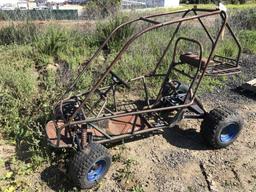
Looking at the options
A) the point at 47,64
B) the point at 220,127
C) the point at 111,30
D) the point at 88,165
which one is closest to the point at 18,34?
the point at 47,64

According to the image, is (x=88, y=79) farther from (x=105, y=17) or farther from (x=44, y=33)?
(x=105, y=17)

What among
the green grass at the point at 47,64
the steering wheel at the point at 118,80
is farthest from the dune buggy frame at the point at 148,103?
the green grass at the point at 47,64

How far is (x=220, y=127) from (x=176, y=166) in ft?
2.17

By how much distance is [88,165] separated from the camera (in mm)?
3412

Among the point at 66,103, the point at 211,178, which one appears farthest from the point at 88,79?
the point at 211,178

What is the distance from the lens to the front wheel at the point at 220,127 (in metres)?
4.08

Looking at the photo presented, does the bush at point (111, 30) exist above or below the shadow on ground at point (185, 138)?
above

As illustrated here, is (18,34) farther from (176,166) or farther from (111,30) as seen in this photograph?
(176,166)

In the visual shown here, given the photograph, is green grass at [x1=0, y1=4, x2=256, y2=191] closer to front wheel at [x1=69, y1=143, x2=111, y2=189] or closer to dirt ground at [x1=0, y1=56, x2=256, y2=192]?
dirt ground at [x1=0, y1=56, x2=256, y2=192]

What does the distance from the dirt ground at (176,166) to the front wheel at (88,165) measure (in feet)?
0.47

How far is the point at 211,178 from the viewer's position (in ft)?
12.6

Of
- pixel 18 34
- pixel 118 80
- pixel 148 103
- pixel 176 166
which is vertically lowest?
pixel 176 166

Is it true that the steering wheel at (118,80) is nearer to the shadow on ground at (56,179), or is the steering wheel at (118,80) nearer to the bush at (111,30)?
the shadow on ground at (56,179)

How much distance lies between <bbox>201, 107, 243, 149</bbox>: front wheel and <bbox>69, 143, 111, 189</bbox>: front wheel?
126cm
